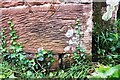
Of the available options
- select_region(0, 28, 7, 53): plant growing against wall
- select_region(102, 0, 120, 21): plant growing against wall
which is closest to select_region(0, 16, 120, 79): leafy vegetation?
select_region(0, 28, 7, 53): plant growing against wall

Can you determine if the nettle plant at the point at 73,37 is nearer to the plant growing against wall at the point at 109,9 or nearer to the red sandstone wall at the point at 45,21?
the red sandstone wall at the point at 45,21

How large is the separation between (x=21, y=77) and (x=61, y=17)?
53cm

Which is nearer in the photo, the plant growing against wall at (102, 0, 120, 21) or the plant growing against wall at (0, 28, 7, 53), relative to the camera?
the plant growing against wall at (102, 0, 120, 21)

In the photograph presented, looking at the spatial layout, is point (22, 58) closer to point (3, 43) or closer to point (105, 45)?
point (3, 43)

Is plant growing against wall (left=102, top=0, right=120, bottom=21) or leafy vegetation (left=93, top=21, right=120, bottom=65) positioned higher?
plant growing against wall (left=102, top=0, right=120, bottom=21)

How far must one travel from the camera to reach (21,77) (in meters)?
2.17

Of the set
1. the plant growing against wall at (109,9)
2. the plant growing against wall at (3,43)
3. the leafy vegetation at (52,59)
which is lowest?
the leafy vegetation at (52,59)

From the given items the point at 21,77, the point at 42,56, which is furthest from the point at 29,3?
the point at 21,77

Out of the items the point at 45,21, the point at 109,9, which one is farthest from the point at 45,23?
the point at 109,9

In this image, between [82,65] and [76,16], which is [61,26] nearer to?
[76,16]

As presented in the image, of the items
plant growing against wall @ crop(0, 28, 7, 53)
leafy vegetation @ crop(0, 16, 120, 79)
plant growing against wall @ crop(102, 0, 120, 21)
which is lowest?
leafy vegetation @ crop(0, 16, 120, 79)

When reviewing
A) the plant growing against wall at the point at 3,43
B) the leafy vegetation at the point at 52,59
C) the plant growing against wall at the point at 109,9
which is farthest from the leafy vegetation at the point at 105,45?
the plant growing against wall at the point at 3,43

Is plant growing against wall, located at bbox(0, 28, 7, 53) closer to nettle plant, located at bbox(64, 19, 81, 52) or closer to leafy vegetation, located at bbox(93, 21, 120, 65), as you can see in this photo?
nettle plant, located at bbox(64, 19, 81, 52)

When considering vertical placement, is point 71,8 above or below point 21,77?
above
